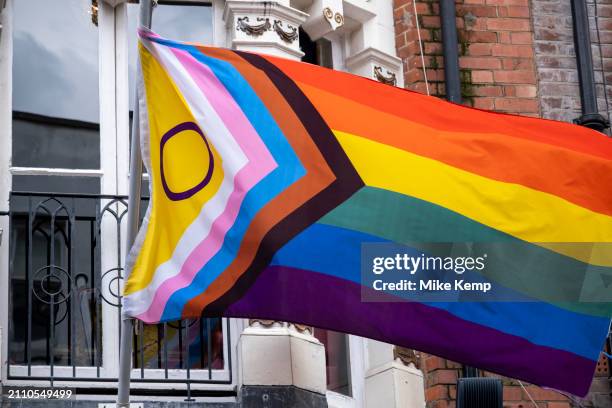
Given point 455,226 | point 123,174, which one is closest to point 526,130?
point 455,226

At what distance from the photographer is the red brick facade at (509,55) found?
1200cm

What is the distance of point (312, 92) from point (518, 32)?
3218 mm

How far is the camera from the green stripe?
9164mm

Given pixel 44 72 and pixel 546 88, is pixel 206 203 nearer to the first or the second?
pixel 44 72

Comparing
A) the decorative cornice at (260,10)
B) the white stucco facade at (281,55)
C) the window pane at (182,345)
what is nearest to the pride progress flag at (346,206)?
the white stucco facade at (281,55)

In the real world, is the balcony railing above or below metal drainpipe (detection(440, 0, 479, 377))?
below

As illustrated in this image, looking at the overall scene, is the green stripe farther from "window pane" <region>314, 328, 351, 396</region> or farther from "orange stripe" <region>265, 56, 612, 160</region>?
"window pane" <region>314, 328, 351, 396</region>

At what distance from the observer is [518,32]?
12.3 metres

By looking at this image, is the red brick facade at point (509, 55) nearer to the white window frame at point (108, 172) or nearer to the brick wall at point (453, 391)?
the white window frame at point (108, 172)

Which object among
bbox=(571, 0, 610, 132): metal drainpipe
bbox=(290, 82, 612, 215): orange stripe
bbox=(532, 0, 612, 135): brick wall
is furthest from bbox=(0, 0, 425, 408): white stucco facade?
bbox=(290, 82, 612, 215): orange stripe

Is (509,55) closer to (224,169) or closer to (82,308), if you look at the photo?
(82,308)

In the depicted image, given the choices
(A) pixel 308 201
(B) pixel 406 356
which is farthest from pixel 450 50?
(A) pixel 308 201

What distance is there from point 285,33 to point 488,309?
297 centimetres

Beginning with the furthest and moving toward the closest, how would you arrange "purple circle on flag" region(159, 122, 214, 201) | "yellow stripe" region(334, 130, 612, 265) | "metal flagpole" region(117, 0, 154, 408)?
"yellow stripe" region(334, 130, 612, 265)
"purple circle on flag" region(159, 122, 214, 201)
"metal flagpole" region(117, 0, 154, 408)
